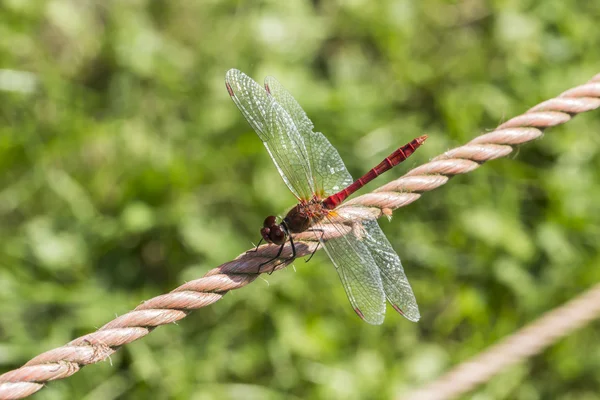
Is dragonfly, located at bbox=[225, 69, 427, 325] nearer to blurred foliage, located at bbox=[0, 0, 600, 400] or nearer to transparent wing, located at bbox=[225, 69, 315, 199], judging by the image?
transparent wing, located at bbox=[225, 69, 315, 199]

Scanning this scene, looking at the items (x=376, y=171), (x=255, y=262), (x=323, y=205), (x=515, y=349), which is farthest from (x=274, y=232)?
(x=515, y=349)

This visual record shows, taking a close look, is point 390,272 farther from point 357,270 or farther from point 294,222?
point 294,222

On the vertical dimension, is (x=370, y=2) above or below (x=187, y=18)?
below

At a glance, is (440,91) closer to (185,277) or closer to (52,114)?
(185,277)

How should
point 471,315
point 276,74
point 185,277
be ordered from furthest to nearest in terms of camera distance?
point 276,74
point 471,315
point 185,277

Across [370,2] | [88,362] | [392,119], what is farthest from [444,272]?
[88,362]

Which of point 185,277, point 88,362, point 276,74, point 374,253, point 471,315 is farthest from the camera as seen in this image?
point 276,74

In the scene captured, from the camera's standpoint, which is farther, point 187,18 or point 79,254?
point 187,18

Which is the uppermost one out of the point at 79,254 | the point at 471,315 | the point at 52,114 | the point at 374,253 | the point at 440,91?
the point at 52,114
